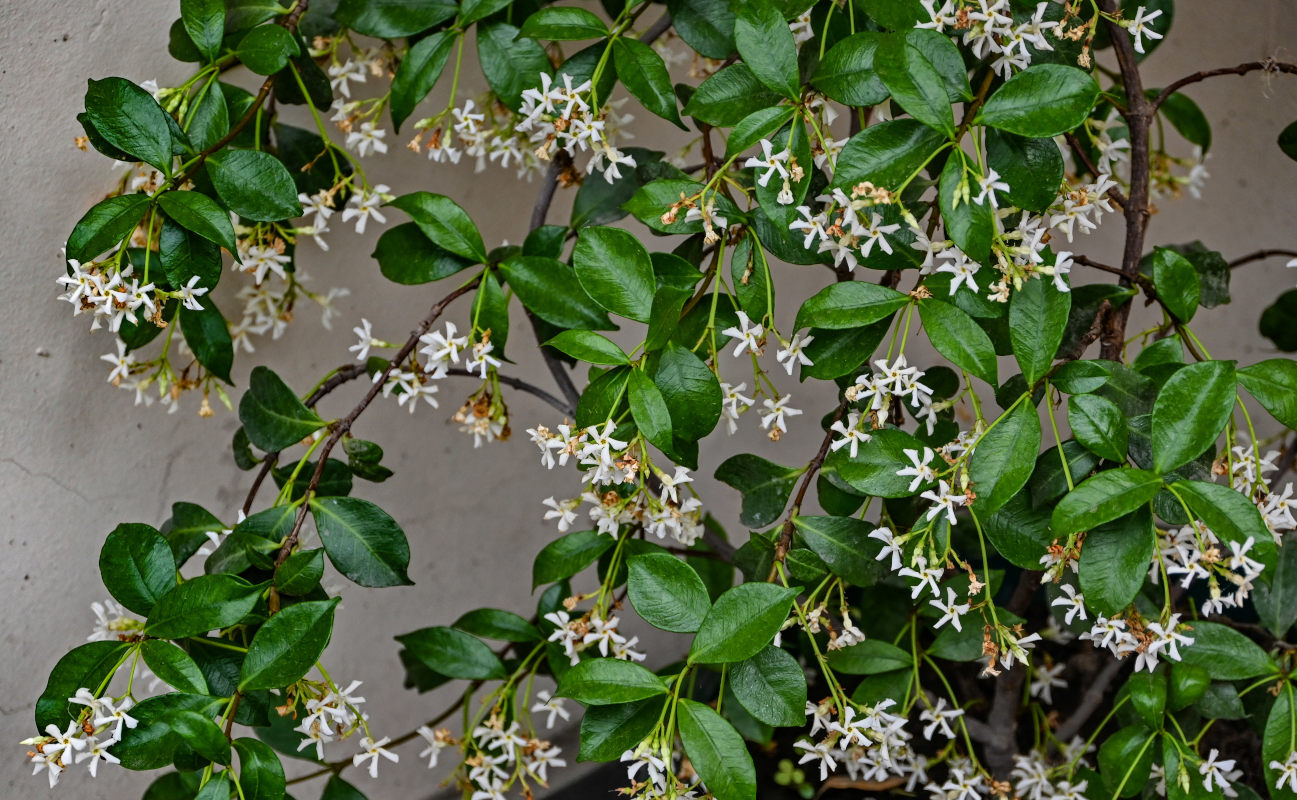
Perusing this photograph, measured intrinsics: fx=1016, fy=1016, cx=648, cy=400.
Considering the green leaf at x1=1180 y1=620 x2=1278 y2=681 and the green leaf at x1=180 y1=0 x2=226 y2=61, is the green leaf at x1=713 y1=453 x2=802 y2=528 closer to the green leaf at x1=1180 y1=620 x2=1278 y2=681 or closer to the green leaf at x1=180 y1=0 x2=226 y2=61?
the green leaf at x1=1180 y1=620 x2=1278 y2=681

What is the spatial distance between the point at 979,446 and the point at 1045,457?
11 cm

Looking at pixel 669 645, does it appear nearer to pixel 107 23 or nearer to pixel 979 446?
pixel 979 446

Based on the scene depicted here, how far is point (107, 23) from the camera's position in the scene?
95 centimetres

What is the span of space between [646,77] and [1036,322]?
36cm

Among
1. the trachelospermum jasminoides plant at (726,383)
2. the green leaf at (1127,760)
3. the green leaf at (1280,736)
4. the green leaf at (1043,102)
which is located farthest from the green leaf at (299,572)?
the green leaf at (1280,736)

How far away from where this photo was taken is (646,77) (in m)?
0.83

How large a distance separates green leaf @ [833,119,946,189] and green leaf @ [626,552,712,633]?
0.30 meters

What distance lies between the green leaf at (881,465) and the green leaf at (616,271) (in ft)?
0.65

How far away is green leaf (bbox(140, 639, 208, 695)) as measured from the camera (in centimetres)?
72

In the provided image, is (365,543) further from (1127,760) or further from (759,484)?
(1127,760)

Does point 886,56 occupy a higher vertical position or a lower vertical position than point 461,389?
higher

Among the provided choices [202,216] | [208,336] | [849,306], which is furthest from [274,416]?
[849,306]

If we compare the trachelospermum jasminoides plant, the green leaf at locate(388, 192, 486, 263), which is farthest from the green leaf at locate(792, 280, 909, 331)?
the green leaf at locate(388, 192, 486, 263)

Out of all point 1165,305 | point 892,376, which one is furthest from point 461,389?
point 1165,305
